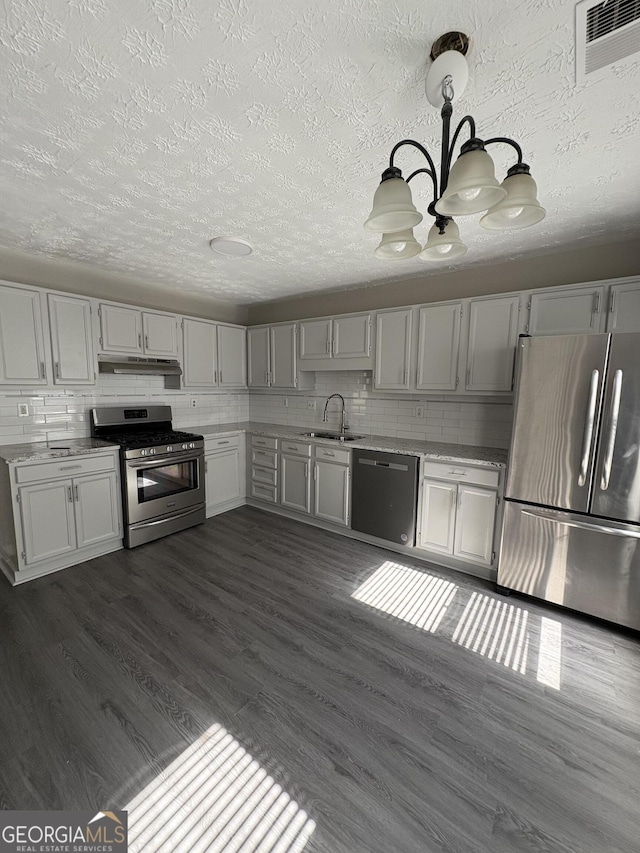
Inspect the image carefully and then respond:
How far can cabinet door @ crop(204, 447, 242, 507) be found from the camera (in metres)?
4.06

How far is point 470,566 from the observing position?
9.64 ft

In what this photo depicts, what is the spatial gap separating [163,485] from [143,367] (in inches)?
48.6

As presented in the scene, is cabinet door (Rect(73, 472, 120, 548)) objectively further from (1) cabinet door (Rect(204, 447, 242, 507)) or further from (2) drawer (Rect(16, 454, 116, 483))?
(1) cabinet door (Rect(204, 447, 242, 507))

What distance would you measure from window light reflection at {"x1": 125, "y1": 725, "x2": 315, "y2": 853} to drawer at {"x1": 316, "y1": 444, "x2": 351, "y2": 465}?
93.5 inches

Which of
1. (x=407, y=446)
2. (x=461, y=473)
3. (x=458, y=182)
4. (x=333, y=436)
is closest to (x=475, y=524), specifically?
(x=461, y=473)

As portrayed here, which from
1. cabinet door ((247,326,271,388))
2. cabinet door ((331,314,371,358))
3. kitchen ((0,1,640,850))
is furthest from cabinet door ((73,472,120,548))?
cabinet door ((331,314,371,358))

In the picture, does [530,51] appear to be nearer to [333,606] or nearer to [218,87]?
[218,87]

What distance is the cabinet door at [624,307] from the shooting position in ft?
8.00

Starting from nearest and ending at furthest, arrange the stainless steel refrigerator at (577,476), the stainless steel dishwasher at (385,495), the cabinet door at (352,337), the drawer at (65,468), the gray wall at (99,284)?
the stainless steel refrigerator at (577,476) < the drawer at (65,468) < the gray wall at (99,284) < the stainless steel dishwasher at (385,495) < the cabinet door at (352,337)

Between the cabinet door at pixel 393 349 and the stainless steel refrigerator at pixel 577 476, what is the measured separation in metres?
1.14

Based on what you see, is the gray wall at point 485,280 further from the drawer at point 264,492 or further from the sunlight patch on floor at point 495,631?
the sunlight patch on floor at point 495,631

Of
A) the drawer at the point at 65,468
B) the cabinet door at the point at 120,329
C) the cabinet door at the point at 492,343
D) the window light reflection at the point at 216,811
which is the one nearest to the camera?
the window light reflection at the point at 216,811

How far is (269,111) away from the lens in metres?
1.33

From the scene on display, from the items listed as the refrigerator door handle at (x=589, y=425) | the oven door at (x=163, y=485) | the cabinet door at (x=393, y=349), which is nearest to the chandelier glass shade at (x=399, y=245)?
the refrigerator door handle at (x=589, y=425)
